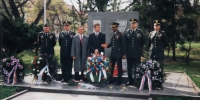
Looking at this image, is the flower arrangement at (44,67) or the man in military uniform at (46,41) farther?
the man in military uniform at (46,41)

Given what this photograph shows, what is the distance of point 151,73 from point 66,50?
265 centimetres

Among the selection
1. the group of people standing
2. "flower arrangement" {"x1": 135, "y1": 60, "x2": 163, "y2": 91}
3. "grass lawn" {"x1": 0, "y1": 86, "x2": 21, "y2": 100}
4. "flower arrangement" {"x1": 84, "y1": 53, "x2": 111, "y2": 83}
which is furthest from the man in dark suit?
"grass lawn" {"x1": 0, "y1": 86, "x2": 21, "y2": 100}

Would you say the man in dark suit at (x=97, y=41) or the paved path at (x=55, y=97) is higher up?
the man in dark suit at (x=97, y=41)

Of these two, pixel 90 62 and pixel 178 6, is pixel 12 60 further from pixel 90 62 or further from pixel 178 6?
pixel 178 6

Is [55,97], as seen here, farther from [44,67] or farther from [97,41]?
[97,41]

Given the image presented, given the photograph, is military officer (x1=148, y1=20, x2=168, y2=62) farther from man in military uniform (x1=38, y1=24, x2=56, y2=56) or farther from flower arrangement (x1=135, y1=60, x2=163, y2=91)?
man in military uniform (x1=38, y1=24, x2=56, y2=56)

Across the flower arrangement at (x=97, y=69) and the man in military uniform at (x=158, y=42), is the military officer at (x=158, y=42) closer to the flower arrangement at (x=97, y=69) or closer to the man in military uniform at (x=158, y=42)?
the man in military uniform at (x=158, y=42)

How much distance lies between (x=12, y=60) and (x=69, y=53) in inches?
66.9

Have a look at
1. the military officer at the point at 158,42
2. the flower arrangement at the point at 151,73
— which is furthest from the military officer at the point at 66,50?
the military officer at the point at 158,42

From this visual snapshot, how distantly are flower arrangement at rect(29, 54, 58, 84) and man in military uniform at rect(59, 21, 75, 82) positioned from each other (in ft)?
1.04

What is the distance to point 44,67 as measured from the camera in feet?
22.5

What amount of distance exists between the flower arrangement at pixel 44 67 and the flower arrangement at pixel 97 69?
3.92ft

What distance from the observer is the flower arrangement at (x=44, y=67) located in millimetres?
6793

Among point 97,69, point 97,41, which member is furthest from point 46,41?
point 97,69
